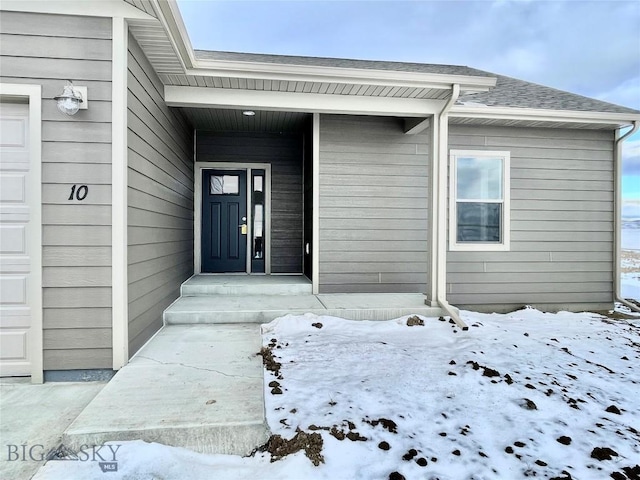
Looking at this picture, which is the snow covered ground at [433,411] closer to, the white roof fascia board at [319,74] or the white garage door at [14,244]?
the white garage door at [14,244]

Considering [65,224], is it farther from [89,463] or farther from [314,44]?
[314,44]

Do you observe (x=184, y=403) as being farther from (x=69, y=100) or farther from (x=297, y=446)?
(x=69, y=100)

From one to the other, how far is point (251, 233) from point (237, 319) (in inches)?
94.9

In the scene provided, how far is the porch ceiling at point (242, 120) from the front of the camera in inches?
186

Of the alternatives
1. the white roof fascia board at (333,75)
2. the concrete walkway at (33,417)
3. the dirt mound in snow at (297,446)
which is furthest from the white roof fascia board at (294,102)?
the dirt mound in snow at (297,446)

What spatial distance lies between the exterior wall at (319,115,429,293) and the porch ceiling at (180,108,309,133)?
648mm

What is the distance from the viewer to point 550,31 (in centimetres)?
1808

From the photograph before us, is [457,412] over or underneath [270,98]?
underneath

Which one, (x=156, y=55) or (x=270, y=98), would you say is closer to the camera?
(x=156, y=55)

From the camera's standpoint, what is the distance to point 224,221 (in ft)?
19.4

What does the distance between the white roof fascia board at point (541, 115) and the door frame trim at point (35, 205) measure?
4.17m

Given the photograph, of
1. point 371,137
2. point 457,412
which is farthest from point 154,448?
point 371,137

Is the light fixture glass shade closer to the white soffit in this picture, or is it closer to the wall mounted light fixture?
the wall mounted light fixture

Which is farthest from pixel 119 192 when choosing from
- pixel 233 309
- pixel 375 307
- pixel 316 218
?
pixel 375 307
